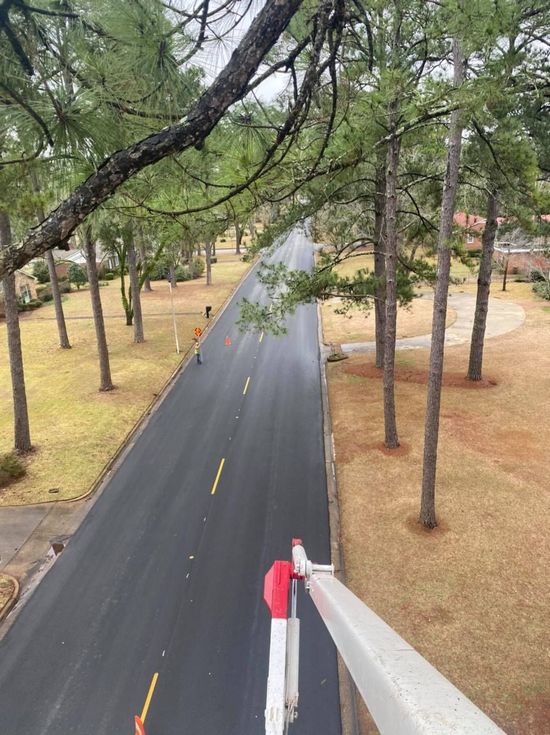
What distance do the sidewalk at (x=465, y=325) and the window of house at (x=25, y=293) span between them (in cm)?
2607

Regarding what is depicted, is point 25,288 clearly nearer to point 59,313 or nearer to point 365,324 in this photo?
point 59,313

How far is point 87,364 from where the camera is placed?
78.7ft

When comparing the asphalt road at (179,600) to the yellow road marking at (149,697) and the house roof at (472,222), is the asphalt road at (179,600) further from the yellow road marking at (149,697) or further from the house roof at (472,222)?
the house roof at (472,222)

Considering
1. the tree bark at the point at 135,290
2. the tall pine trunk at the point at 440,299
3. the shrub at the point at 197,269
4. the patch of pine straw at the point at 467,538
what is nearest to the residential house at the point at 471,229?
the tall pine trunk at the point at 440,299

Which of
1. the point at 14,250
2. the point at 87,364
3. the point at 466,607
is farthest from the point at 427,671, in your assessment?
the point at 87,364

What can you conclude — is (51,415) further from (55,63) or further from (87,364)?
(55,63)

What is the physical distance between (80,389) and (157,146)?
1885cm

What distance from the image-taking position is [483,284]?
18.6 meters

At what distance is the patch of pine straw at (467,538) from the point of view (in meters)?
7.54

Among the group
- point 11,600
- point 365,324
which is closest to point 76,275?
point 365,324

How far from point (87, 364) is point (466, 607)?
66.8 feet

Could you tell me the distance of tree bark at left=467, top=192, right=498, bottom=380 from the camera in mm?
17234

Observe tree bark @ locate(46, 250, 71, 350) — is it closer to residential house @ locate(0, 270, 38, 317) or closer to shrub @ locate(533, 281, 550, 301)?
residential house @ locate(0, 270, 38, 317)

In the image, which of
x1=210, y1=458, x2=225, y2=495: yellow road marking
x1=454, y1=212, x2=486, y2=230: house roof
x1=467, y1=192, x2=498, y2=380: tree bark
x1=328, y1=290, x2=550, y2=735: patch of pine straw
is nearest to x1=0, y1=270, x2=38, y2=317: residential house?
x1=210, y1=458, x2=225, y2=495: yellow road marking
